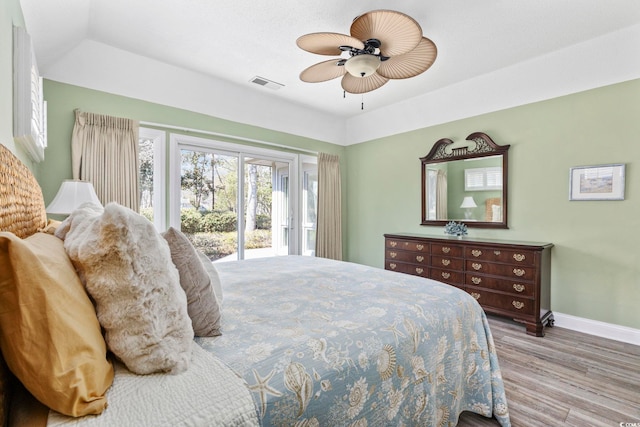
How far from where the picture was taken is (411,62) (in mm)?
2262

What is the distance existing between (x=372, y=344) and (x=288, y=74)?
3.26m

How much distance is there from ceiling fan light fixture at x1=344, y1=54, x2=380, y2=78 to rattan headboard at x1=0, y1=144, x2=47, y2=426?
1.99 m

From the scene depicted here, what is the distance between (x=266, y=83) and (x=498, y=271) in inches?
137

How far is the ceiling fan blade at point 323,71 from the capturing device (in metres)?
2.37

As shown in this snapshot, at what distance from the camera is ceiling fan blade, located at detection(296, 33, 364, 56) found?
195 centimetres

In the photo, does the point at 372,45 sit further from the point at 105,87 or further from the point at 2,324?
the point at 105,87

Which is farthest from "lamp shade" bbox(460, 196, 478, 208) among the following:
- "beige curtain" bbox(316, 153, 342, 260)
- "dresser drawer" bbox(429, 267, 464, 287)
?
"beige curtain" bbox(316, 153, 342, 260)

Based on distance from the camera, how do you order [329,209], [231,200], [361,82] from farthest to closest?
[329,209], [231,200], [361,82]

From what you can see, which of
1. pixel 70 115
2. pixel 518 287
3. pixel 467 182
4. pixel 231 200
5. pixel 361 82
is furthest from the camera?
pixel 231 200

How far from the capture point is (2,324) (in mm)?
623

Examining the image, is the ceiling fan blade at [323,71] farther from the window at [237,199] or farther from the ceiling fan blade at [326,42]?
the window at [237,199]

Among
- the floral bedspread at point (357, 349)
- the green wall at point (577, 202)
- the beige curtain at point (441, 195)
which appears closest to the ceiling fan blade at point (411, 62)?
the floral bedspread at point (357, 349)

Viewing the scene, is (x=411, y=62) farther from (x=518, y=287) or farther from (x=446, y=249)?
(x=518, y=287)

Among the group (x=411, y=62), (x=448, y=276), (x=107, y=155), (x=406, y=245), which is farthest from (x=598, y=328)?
(x=107, y=155)
